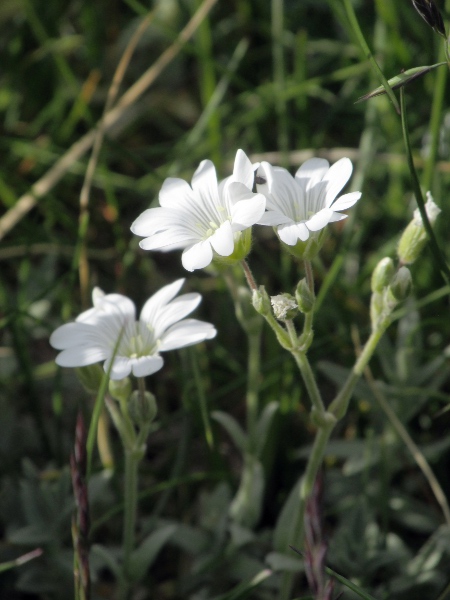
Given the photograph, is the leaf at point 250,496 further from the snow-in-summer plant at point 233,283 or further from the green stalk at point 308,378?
the green stalk at point 308,378

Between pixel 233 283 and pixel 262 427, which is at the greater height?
pixel 233 283

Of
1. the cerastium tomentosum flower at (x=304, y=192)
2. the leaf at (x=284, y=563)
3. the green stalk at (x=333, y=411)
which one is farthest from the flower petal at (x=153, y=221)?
the leaf at (x=284, y=563)

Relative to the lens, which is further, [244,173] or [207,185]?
[207,185]

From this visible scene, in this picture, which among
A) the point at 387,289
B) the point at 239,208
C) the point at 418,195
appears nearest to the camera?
the point at 239,208

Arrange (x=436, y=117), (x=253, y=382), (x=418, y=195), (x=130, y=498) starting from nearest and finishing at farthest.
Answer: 1. (x=418, y=195)
2. (x=130, y=498)
3. (x=253, y=382)
4. (x=436, y=117)

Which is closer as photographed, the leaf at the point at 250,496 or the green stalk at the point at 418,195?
the green stalk at the point at 418,195

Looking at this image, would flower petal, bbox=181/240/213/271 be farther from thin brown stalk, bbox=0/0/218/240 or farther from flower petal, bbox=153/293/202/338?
thin brown stalk, bbox=0/0/218/240

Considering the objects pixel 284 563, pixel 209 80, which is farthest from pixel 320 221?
pixel 209 80

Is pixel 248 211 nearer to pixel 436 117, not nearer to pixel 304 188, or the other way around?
pixel 304 188

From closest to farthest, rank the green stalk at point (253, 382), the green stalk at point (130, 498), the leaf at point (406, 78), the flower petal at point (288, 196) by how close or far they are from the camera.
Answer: the leaf at point (406, 78) → the flower petal at point (288, 196) → the green stalk at point (130, 498) → the green stalk at point (253, 382)
